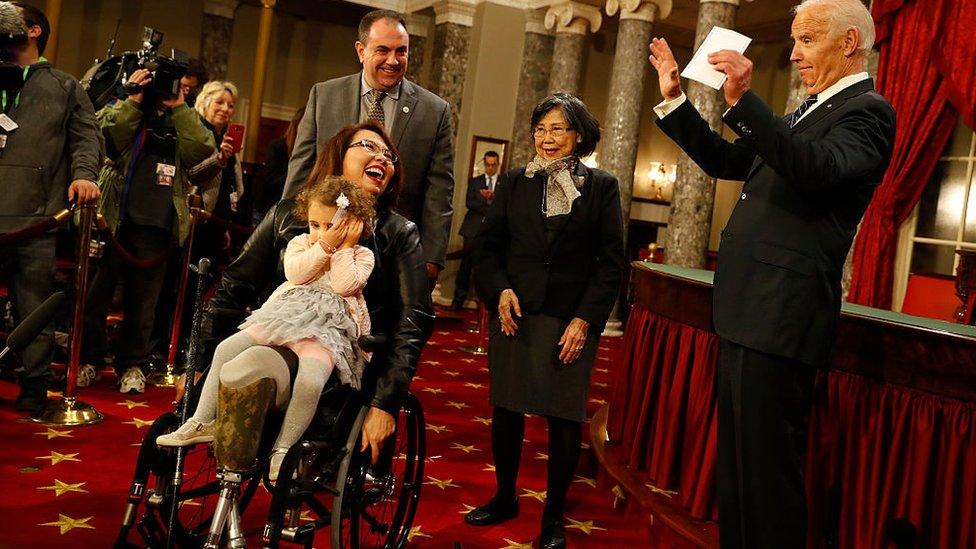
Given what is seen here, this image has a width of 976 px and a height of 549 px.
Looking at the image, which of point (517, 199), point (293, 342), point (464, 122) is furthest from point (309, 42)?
point (293, 342)

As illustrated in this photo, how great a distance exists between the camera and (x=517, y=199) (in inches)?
127

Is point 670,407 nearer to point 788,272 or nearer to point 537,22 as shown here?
point 788,272

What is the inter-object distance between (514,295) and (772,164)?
1333 millimetres

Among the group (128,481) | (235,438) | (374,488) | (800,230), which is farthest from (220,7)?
(800,230)

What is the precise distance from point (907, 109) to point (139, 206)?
5.06 m

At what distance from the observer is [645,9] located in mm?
9195

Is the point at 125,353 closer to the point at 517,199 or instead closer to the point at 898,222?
the point at 517,199

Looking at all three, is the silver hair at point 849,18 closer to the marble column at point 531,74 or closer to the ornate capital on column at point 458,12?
the marble column at point 531,74

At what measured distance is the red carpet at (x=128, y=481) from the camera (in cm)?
288

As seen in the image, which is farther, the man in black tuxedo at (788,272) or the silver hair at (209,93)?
the silver hair at (209,93)

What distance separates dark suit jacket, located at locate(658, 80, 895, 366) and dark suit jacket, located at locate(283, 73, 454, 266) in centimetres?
126

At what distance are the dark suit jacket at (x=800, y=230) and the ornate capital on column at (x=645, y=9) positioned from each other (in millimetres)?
7393

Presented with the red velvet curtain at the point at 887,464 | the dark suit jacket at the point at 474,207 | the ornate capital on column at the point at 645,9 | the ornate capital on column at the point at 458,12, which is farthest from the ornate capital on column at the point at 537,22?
the red velvet curtain at the point at 887,464

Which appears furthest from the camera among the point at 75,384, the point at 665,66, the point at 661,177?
the point at 661,177
